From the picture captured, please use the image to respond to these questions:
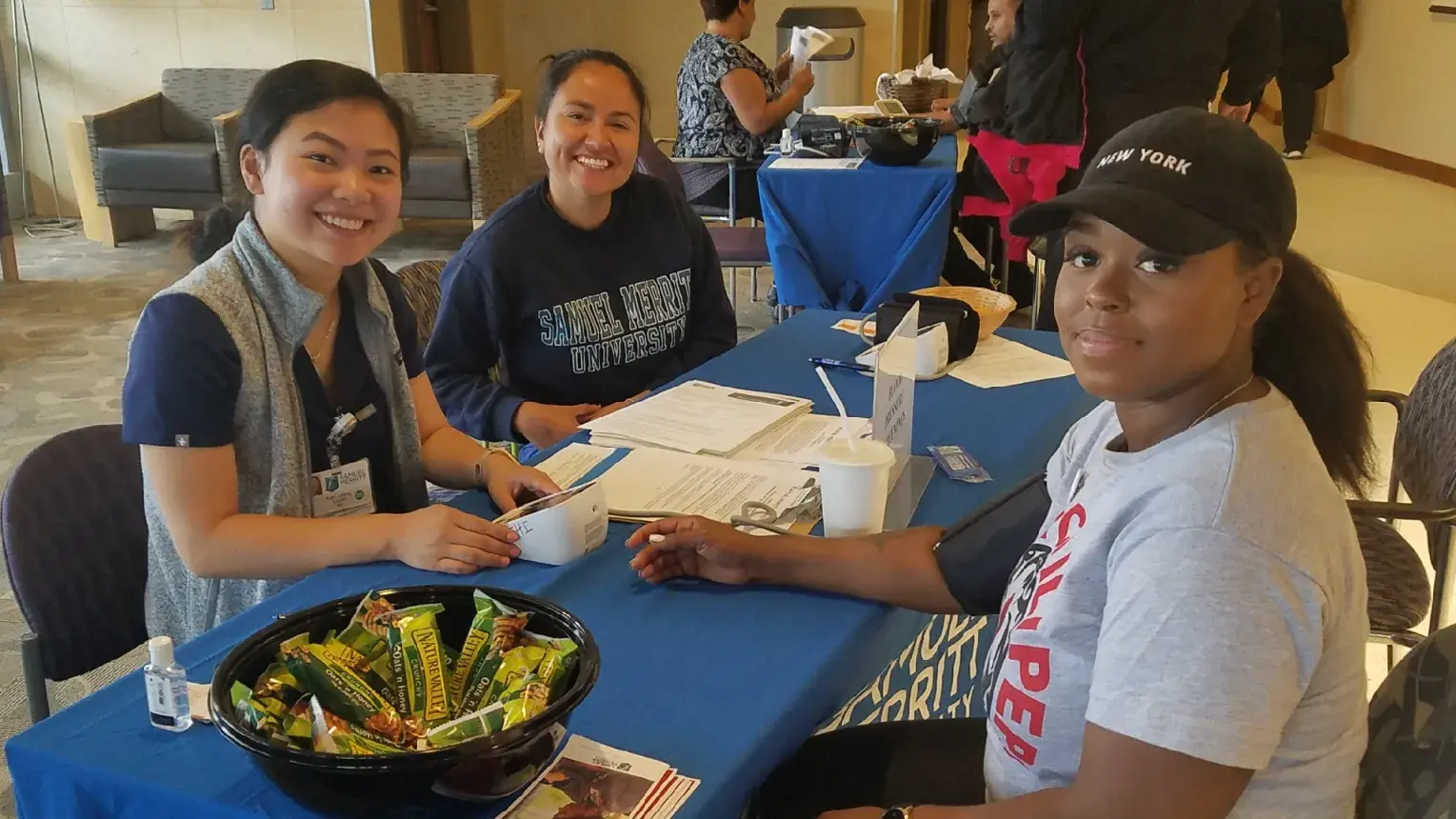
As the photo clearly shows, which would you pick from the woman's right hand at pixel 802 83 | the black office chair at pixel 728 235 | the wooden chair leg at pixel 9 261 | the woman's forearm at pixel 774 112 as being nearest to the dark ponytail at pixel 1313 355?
the black office chair at pixel 728 235

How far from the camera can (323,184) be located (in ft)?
4.75

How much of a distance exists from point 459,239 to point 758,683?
5824mm

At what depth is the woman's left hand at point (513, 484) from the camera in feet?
4.68

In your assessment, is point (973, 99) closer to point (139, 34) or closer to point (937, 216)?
point (937, 216)

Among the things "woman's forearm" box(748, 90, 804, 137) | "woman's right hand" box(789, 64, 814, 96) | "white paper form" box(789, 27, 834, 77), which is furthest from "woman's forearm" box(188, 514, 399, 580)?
"white paper form" box(789, 27, 834, 77)

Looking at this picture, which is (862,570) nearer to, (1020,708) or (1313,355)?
(1020,708)

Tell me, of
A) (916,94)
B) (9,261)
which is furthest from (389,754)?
(9,261)

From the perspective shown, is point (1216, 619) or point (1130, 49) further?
point (1130, 49)

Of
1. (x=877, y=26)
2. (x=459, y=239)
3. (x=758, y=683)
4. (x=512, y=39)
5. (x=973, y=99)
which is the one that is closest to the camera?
(x=758, y=683)

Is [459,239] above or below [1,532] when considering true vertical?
Result: below

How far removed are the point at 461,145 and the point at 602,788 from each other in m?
5.87

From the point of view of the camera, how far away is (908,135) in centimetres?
373

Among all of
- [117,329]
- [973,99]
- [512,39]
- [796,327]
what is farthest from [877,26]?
[796,327]

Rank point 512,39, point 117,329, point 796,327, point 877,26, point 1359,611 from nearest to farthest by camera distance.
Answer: point 1359,611
point 796,327
point 117,329
point 877,26
point 512,39
